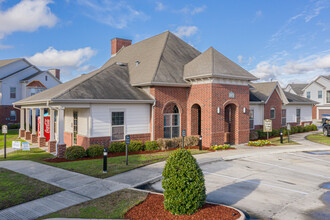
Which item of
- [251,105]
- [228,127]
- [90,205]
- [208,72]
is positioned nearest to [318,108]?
[251,105]

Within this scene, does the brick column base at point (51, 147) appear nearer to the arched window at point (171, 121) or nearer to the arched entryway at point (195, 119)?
the arched window at point (171, 121)

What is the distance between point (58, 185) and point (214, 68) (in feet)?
41.5

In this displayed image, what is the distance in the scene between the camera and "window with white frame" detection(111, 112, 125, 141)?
679 inches

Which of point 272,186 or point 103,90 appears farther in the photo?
point 103,90

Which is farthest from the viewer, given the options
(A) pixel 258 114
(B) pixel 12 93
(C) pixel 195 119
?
(B) pixel 12 93

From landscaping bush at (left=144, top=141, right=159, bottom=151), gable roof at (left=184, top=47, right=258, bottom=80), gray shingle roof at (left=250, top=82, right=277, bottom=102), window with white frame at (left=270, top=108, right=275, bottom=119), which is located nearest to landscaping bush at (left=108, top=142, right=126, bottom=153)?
landscaping bush at (left=144, top=141, right=159, bottom=151)

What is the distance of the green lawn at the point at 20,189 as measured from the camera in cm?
808

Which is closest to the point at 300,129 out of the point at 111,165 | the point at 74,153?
the point at 111,165

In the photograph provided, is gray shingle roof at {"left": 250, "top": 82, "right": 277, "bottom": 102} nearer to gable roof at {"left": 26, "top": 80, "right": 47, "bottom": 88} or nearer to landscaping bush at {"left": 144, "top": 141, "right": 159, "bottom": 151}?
landscaping bush at {"left": 144, "top": 141, "right": 159, "bottom": 151}

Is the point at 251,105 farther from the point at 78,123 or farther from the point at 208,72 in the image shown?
the point at 78,123

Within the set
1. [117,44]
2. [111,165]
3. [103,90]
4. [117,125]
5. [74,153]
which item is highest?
[117,44]

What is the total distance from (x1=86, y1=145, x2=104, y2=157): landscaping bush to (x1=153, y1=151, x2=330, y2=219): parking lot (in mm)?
6458

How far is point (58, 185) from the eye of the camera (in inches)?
376

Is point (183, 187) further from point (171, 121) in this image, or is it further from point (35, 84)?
point (35, 84)
